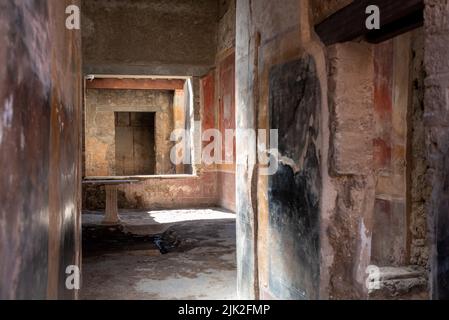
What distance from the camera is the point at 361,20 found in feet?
7.48

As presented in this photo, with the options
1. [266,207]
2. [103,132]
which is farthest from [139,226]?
[103,132]

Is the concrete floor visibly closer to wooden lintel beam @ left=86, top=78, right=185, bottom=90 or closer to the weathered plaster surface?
the weathered plaster surface

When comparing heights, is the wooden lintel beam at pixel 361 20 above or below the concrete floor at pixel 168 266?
above

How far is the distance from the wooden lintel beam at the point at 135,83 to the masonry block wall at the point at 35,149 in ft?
30.4

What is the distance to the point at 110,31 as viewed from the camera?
9508mm

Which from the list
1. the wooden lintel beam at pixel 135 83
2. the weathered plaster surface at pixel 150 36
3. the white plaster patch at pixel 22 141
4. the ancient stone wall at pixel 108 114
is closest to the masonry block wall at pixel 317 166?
the white plaster patch at pixel 22 141

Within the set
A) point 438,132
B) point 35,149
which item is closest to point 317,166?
point 438,132

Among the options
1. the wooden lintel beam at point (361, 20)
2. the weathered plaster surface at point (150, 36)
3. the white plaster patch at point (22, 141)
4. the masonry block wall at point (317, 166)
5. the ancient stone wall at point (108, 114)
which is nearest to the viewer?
the white plaster patch at point (22, 141)

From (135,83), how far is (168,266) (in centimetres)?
767

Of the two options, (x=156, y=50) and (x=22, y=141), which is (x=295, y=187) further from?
(x=156, y=50)

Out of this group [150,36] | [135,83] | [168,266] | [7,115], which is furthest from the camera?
[135,83]

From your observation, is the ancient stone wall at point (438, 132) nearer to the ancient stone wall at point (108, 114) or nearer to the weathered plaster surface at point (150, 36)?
the weathered plaster surface at point (150, 36)

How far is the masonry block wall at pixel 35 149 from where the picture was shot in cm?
142
